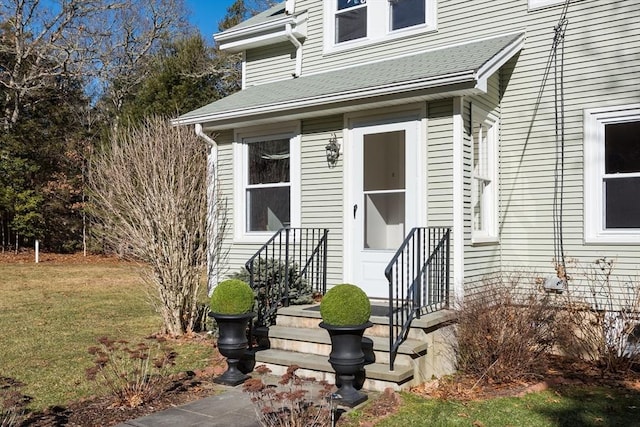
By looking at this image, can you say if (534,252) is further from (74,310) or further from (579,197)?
(74,310)

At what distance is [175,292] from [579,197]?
5.42 metres

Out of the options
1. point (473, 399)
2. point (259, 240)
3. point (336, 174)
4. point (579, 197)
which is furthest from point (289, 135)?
point (473, 399)

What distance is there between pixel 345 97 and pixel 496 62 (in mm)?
1826

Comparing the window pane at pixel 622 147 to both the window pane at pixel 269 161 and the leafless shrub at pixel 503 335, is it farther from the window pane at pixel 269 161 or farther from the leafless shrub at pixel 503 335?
the window pane at pixel 269 161

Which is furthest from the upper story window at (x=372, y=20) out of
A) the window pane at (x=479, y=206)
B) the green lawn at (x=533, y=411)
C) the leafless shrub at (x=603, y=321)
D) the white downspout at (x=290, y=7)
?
the green lawn at (x=533, y=411)

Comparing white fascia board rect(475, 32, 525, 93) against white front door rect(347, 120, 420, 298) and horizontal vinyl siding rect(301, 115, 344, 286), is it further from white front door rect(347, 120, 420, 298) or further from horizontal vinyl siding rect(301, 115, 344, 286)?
horizontal vinyl siding rect(301, 115, 344, 286)

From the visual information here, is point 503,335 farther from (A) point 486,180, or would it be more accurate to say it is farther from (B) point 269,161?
(B) point 269,161

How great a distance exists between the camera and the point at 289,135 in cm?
820

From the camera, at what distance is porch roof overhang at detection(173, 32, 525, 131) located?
20.6 feet

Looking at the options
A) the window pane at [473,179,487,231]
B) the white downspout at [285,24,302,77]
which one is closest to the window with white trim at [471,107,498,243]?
the window pane at [473,179,487,231]

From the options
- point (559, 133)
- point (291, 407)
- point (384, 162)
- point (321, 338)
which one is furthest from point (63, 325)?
point (559, 133)

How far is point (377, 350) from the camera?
5.46 m

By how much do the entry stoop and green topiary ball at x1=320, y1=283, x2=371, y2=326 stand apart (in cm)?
70

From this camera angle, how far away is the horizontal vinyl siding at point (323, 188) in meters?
7.61
